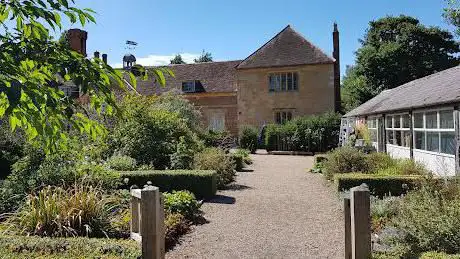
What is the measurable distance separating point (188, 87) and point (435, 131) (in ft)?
87.0

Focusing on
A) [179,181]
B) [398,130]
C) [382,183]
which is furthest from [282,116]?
[382,183]

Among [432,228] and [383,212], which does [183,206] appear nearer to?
[383,212]

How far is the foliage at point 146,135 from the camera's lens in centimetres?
1376

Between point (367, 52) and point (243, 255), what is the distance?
36.2 meters

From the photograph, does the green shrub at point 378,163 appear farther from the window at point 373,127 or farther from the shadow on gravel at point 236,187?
the window at point 373,127

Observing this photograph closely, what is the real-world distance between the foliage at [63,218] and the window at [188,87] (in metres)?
29.6

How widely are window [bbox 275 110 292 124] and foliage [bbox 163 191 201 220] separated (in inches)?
950

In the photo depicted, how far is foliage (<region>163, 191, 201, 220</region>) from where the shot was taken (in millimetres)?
8336

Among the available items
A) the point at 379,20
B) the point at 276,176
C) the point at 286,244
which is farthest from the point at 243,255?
the point at 379,20

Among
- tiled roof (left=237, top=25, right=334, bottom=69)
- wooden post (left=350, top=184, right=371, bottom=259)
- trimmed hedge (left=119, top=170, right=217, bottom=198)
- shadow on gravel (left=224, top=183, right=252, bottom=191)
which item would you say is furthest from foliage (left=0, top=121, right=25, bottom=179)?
tiled roof (left=237, top=25, right=334, bottom=69)

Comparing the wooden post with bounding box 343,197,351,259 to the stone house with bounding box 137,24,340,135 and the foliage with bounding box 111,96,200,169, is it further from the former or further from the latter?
the stone house with bounding box 137,24,340,135

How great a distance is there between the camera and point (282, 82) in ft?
106

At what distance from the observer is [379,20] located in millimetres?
42844

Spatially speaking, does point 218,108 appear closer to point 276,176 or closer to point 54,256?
point 276,176
